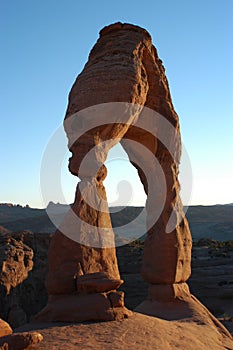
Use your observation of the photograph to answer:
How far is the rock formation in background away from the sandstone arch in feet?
0.06

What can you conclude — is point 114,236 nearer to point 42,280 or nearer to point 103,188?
point 103,188

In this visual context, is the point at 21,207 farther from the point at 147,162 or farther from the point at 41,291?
the point at 147,162

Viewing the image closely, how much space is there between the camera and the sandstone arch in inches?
290

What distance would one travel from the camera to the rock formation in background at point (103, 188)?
24.4 feet

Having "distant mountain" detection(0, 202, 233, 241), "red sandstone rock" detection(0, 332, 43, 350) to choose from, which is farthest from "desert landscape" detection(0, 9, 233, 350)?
"distant mountain" detection(0, 202, 233, 241)

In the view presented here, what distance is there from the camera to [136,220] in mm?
59844

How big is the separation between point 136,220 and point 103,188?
51.5 meters

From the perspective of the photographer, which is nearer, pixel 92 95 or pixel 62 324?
pixel 62 324

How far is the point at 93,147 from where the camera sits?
338 inches

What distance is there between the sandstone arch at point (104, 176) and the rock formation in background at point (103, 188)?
19 millimetres

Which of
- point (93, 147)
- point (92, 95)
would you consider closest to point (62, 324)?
point (93, 147)

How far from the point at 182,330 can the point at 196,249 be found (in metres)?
20.6

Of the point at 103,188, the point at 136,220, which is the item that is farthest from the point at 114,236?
the point at 136,220

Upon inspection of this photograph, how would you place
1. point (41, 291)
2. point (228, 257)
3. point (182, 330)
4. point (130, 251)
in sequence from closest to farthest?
point (182, 330) → point (41, 291) → point (228, 257) → point (130, 251)
